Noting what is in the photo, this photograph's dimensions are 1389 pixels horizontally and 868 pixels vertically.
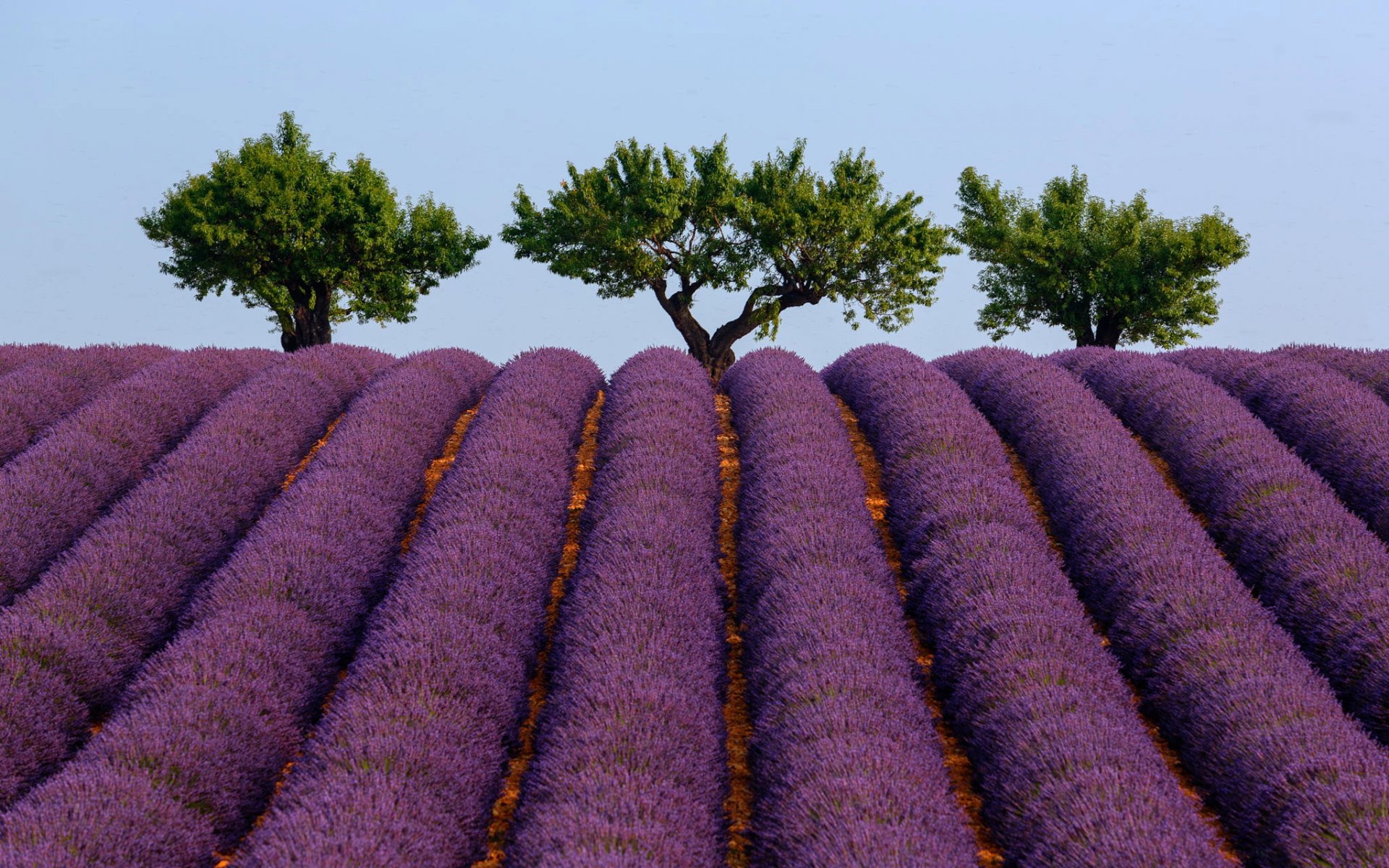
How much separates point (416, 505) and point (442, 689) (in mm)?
4403

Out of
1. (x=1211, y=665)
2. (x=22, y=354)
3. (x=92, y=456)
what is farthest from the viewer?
(x=22, y=354)

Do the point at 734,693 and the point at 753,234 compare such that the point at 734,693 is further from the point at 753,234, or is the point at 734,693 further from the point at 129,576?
the point at 753,234

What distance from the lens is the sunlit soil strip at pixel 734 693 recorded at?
6.60 m

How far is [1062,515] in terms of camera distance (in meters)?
10.4

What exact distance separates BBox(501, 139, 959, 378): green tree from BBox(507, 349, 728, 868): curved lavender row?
57.1ft

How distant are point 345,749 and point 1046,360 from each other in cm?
1174

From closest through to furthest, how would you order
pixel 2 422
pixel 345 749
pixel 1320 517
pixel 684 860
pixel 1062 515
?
1. pixel 684 860
2. pixel 345 749
3. pixel 1320 517
4. pixel 1062 515
5. pixel 2 422

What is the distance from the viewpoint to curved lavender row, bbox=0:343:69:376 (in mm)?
16547

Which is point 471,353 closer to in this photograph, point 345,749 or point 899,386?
point 899,386

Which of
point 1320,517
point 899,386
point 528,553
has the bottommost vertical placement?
point 528,553

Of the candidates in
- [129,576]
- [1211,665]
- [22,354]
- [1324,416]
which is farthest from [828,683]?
[22,354]

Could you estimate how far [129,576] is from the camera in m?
9.41

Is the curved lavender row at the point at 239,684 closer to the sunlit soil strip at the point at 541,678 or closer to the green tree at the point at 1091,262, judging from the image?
the sunlit soil strip at the point at 541,678

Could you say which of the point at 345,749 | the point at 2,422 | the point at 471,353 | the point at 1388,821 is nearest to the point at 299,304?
the point at 471,353
